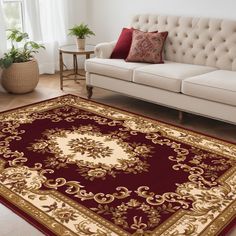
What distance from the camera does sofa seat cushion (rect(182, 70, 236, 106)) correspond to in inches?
126

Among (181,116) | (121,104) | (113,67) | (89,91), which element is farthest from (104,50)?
(181,116)

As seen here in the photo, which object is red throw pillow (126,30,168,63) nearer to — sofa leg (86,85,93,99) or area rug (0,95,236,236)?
sofa leg (86,85,93,99)

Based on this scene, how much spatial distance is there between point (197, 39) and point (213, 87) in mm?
962

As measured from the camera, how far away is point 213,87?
10.8 ft

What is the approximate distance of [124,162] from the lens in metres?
2.84

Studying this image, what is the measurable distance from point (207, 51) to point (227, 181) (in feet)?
6.03

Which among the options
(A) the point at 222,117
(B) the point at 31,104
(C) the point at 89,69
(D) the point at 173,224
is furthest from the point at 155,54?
(D) the point at 173,224

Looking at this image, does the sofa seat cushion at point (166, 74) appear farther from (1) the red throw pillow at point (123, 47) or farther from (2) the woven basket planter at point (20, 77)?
(2) the woven basket planter at point (20, 77)

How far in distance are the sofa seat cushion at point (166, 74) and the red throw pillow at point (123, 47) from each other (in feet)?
1.66

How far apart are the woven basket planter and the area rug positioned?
2.56 ft

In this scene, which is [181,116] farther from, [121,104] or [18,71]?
[18,71]

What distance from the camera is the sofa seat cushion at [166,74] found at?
3.56 metres

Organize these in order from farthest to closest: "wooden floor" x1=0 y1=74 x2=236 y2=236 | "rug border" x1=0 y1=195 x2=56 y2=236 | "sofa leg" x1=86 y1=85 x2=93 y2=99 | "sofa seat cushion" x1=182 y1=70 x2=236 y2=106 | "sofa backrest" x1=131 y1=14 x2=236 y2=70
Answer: "sofa leg" x1=86 y1=85 x2=93 y2=99 < "sofa backrest" x1=131 y1=14 x2=236 y2=70 < "wooden floor" x1=0 y1=74 x2=236 y2=236 < "sofa seat cushion" x1=182 y1=70 x2=236 y2=106 < "rug border" x1=0 y1=195 x2=56 y2=236

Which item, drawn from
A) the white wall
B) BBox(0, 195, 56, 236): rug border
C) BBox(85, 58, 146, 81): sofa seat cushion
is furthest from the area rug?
Result: the white wall
